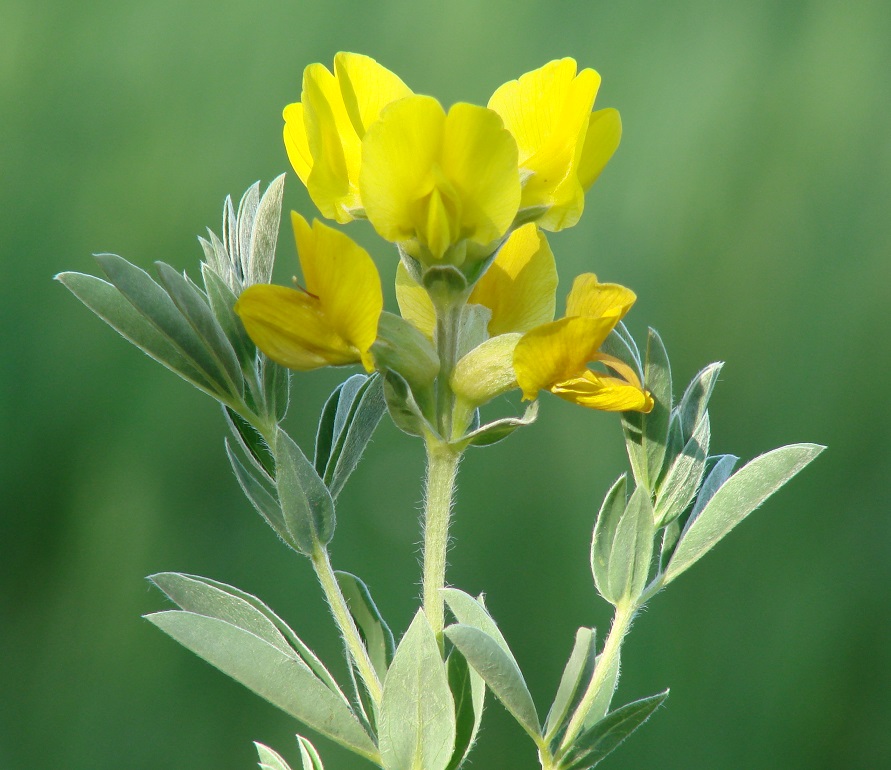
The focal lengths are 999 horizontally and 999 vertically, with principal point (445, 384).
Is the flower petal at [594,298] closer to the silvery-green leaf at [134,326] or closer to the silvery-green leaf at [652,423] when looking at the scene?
the silvery-green leaf at [652,423]

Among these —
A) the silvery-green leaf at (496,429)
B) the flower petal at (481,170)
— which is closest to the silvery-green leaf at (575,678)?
the silvery-green leaf at (496,429)

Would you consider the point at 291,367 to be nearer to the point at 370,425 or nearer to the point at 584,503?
the point at 370,425

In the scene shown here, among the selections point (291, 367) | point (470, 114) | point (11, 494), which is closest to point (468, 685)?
point (291, 367)

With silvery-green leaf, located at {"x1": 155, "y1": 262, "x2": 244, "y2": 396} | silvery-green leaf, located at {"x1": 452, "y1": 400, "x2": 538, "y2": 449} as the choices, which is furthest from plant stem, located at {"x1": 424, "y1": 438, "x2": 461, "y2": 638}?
silvery-green leaf, located at {"x1": 155, "y1": 262, "x2": 244, "y2": 396}

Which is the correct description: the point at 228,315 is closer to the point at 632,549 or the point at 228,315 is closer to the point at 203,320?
the point at 203,320

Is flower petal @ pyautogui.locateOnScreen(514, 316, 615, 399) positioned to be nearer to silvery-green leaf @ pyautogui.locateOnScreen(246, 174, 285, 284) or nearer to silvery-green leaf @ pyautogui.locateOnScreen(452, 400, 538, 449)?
silvery-green leaf @ pyautogui.locateOnScreen(452, 400, 538, 449)
